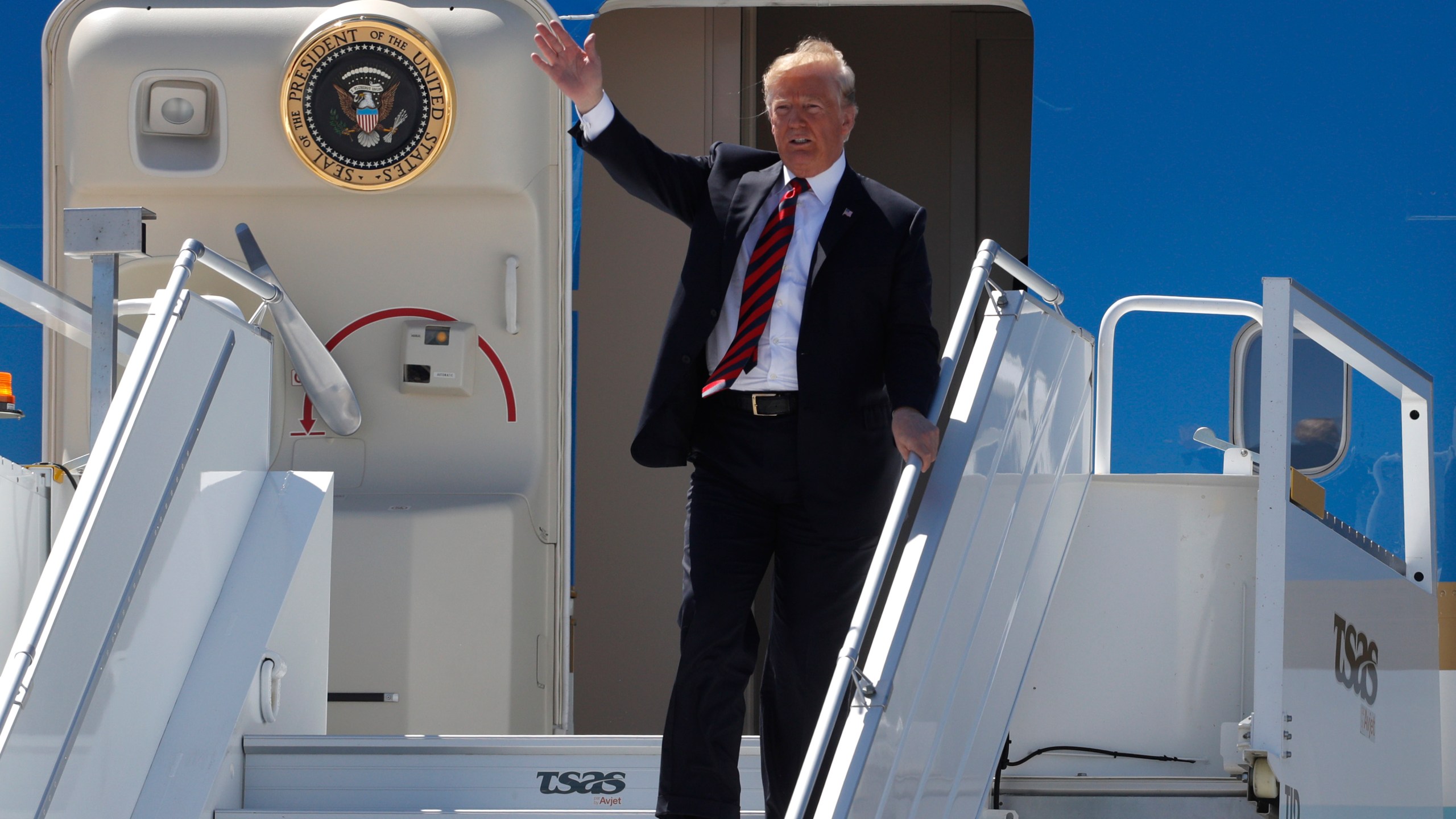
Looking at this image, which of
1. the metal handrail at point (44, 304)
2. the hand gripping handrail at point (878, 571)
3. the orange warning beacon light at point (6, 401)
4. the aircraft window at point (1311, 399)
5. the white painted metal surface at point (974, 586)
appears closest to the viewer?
the hand gripping handrail at point (878, 571)

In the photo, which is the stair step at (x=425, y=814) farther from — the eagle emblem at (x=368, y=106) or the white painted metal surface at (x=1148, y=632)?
the eagle emblem at (x=368, y=106)

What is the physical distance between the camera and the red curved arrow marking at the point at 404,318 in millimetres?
4410

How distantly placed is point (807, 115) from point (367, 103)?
89.7 inches

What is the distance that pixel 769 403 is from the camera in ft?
8.23

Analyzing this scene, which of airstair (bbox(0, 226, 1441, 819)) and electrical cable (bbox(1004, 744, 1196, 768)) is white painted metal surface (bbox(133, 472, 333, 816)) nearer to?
airstair (bbox(0, 226, 1441, 819))

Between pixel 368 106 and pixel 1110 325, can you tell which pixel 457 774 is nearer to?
pixel 1110 325

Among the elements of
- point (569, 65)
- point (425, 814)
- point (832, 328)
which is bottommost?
point (425, 814)

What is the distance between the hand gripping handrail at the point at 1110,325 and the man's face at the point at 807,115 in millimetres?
1269

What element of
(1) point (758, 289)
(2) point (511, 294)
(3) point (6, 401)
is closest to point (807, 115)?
(1) point (758, 289)

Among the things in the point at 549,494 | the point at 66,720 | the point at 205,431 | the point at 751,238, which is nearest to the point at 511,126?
the point at 549,494

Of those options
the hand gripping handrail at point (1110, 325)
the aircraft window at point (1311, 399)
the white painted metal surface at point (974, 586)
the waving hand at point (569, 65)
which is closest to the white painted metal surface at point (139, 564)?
the waving hand at point (569, 65)

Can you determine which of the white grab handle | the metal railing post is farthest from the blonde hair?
the white grab handle

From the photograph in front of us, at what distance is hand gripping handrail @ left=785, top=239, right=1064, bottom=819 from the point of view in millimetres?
1967

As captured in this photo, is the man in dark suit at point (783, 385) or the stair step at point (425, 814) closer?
the man in dark suit at point (783, 385)
